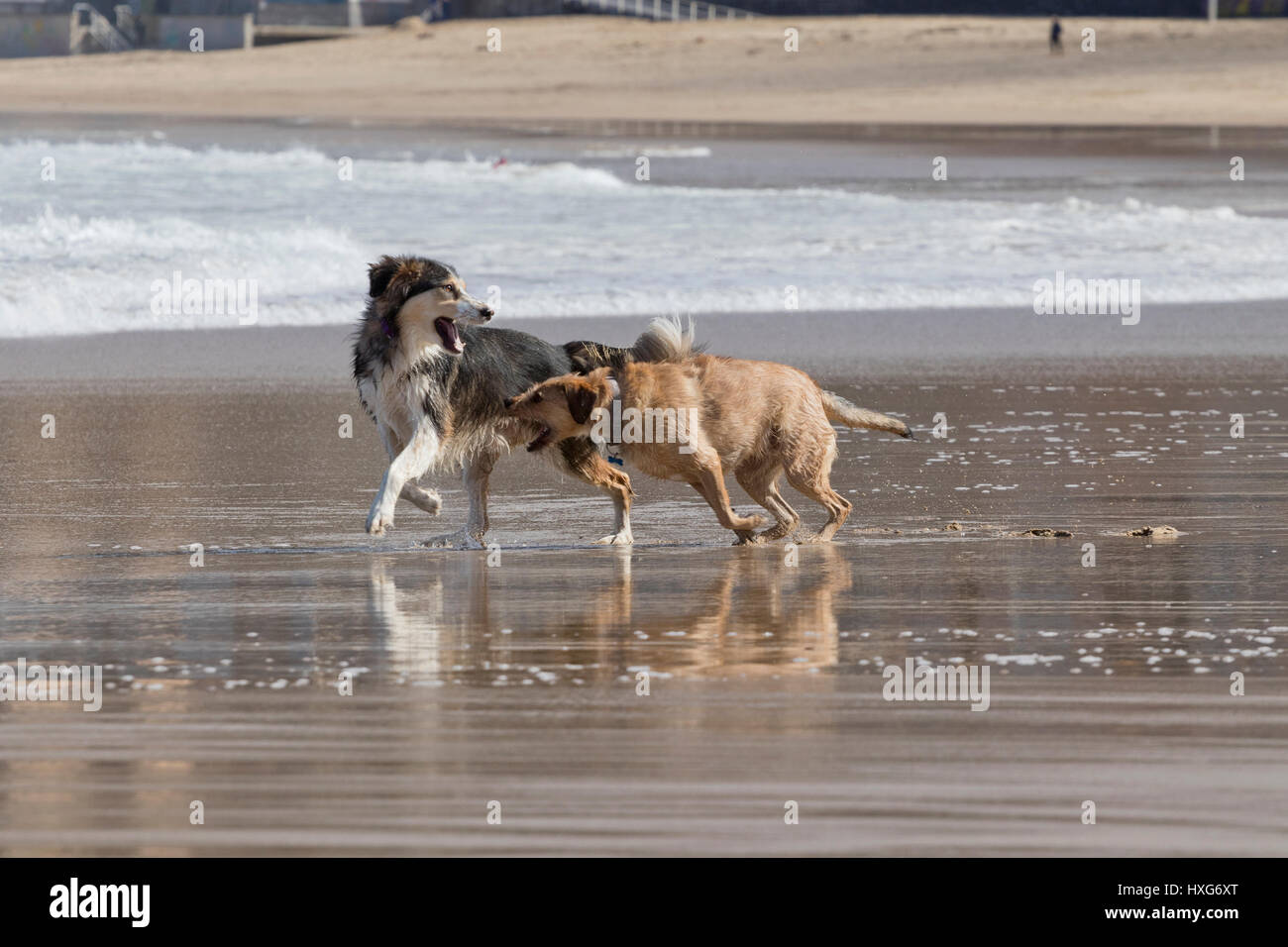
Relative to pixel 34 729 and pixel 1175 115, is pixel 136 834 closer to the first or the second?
pixel 34 729

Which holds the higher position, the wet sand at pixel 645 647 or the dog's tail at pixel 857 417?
the dog's tail at pixel 857 417

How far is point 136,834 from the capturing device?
4227 millimetres

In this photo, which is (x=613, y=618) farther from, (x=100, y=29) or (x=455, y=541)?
(x=100, y=29)

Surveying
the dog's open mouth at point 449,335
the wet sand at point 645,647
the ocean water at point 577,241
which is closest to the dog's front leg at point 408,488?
the wet sand at point 645,647

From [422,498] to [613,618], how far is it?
2118 mm

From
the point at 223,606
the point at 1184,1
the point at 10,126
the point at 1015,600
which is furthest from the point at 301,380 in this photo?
the point at 1184,1

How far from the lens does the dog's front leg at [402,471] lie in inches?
302

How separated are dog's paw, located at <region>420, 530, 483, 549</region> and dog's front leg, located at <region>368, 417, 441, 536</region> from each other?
215 mm

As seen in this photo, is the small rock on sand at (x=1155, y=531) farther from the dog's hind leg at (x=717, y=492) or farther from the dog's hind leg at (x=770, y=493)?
the dog's hind leg at (x=717, y=492)

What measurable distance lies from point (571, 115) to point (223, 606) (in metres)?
43.7

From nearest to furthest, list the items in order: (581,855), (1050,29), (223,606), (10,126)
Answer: (581,855)
(223,606)
(10,126)
(1050,29)

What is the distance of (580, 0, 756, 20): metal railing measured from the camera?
69.6 metres

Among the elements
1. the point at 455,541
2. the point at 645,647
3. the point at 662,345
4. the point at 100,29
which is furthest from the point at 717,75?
the point at 645,647

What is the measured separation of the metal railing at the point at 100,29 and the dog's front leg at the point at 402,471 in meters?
67.3
